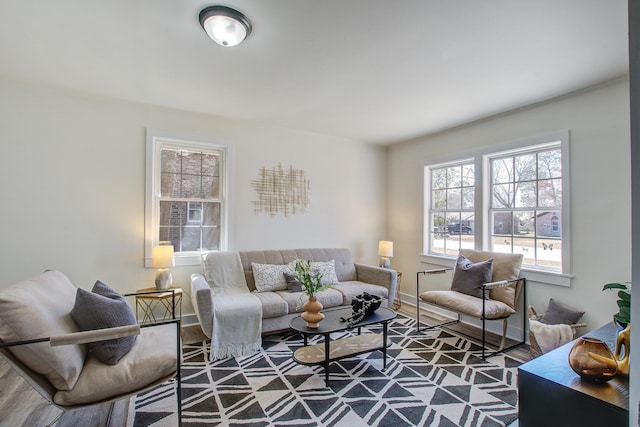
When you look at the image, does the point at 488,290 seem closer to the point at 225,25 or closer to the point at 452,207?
the point at 452,207

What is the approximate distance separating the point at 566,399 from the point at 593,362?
0.68 ft

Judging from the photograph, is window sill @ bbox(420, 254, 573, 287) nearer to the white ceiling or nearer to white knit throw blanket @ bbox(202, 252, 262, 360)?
the white ceiling

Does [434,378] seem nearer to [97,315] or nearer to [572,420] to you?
[572,420]

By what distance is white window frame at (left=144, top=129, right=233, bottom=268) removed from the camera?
11.3 ft

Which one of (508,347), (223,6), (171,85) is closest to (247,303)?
(171,85)

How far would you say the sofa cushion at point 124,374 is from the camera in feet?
4.96

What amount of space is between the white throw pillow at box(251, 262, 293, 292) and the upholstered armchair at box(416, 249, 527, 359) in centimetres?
162

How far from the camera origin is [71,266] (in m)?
3.11

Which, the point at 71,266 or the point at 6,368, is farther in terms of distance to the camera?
the point at 71,266

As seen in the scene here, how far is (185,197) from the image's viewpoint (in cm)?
374

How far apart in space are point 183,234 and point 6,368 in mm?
1819

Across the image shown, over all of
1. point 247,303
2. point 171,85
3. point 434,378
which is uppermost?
point 171,85

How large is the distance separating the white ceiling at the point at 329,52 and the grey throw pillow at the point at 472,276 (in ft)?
5.65

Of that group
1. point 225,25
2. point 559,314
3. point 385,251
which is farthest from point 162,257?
point 559,314
